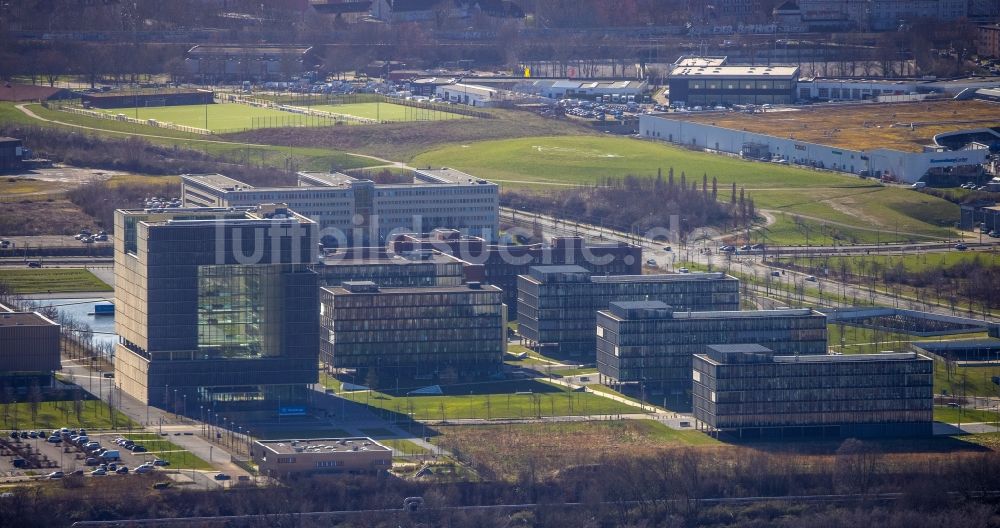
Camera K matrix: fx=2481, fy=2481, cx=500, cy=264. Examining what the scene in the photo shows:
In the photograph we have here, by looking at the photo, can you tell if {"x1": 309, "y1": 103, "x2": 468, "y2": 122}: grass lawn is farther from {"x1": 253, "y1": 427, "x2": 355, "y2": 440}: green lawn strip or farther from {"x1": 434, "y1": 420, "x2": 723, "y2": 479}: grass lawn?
{"x1": 253, "y1": 427, "x2": 355, "y2": 440}: green lawn strip

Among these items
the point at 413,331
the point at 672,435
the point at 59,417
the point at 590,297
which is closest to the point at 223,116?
the point at 590,297

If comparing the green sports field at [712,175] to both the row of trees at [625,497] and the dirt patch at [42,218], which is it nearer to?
the dirt patch at [42,218]

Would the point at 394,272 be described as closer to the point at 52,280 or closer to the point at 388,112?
the point at 52,280

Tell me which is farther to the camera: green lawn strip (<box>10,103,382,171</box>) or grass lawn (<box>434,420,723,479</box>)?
green lawn strip (<box>10,103,382,171</box>)

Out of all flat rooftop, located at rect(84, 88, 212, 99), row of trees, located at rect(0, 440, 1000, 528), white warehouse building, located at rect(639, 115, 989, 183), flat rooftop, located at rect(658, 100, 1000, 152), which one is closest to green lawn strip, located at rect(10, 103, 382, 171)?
flat rooftop, located at rect(84, 88, 212, 99)

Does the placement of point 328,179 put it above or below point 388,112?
below

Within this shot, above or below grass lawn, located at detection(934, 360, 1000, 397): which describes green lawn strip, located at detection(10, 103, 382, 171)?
above
